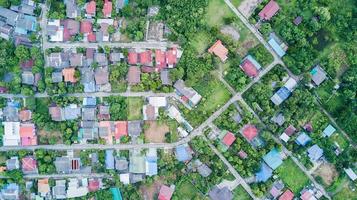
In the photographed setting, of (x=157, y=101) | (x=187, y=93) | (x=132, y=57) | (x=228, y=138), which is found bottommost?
(x=228, y=138)

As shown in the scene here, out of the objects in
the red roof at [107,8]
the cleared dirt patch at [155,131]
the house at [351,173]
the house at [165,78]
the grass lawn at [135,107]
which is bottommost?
the house at [351,173]

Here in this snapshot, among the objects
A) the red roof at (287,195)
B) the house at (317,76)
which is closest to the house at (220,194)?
the red roof at (287,195)

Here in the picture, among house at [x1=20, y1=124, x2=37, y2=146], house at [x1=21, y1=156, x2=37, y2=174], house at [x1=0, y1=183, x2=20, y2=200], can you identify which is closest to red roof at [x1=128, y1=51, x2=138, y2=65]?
house at [x1=20, y1=124, x2=37, y2=146]

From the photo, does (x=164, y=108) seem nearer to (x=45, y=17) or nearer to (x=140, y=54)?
(x=140, y=54)

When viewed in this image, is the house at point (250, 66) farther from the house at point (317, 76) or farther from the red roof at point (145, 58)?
the red roof at point (145, 58)

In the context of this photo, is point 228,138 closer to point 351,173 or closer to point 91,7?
point 351,173

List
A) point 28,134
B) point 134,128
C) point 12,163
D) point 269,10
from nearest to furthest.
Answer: point 12,163
point 28,134
point 134,128
point 269,10

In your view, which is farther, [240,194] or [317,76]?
[240,194]

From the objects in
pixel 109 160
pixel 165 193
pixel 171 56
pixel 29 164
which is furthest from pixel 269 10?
pixel 29 164
